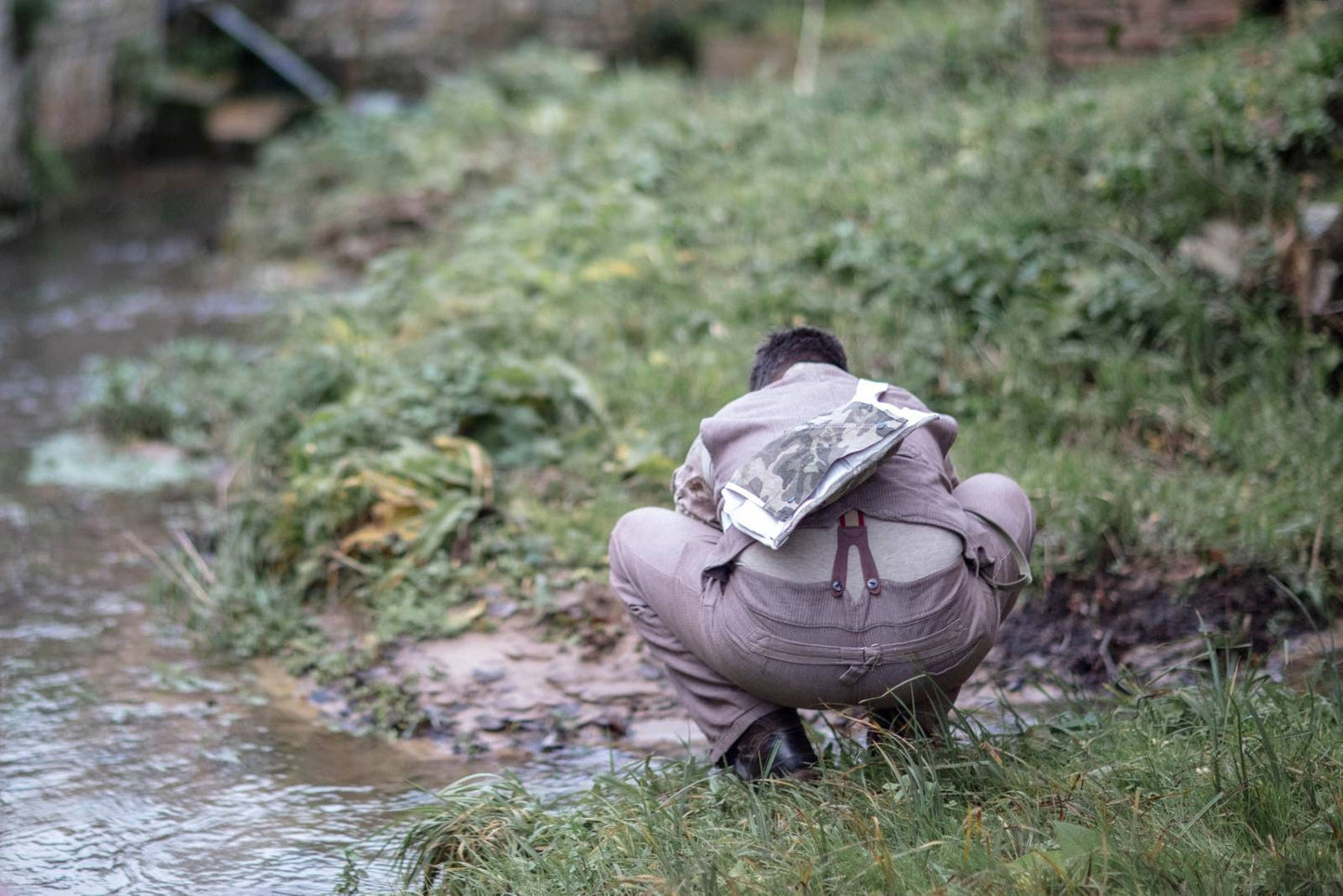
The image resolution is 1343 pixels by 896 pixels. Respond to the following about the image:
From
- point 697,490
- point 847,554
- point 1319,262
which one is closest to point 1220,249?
point 1319,262

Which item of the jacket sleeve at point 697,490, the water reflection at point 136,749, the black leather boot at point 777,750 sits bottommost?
the water reflection at point 136,749

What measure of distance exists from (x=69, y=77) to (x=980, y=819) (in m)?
12.7

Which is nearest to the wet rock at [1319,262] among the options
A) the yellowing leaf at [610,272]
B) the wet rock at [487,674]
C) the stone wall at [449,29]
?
the yellowing leaf at [610,272]

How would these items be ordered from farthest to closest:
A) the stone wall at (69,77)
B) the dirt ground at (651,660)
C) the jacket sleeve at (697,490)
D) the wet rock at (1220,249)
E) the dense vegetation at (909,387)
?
1. the stone wall at (69,77)
2. the wet rock at (1220,249)
3. the dirt ground at (651,660)
4. the jacket sleeve at (697,490)
5. the dense vegetation at (909,387)

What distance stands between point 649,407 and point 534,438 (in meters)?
0.49

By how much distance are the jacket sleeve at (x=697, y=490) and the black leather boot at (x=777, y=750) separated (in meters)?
0.50

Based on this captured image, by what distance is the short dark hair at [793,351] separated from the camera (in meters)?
3.49

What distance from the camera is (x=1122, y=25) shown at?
7867mm

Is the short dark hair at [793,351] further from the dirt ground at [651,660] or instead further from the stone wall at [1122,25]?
the stone wall at [1122,25]

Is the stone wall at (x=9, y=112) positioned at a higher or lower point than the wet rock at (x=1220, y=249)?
lower

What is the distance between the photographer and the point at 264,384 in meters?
6.69

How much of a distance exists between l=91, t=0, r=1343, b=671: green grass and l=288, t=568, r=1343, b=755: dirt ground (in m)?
0.10

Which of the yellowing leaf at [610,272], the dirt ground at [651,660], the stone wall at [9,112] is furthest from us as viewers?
the stone wall at [9,112]

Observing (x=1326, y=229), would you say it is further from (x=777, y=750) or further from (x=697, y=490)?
(x=777, y=750)
